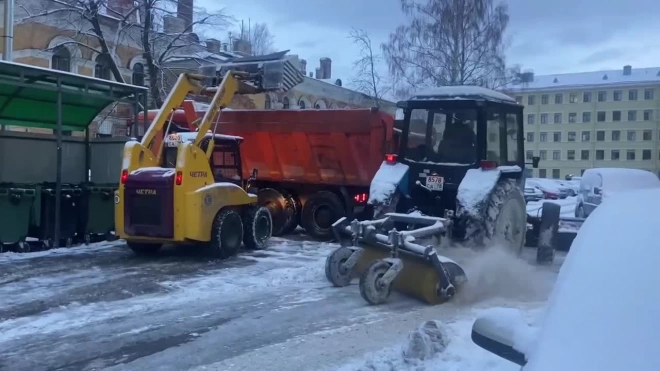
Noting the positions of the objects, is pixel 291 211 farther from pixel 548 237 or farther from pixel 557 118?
pixel 557 118

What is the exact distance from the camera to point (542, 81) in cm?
9150

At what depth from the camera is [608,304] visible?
2.64 metres

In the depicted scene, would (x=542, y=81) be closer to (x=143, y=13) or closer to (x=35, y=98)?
(x=143, y=13)

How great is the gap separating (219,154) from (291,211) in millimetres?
3454

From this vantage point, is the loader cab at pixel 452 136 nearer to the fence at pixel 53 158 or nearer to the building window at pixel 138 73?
the fence at pixel 53 158

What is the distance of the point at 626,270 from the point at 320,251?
10350mm

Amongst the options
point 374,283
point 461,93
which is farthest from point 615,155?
point 374,283

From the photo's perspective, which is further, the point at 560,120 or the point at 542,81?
the point at 542,81

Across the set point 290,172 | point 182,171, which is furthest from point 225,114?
point 182,171

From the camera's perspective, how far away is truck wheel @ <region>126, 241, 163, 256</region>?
473 inches

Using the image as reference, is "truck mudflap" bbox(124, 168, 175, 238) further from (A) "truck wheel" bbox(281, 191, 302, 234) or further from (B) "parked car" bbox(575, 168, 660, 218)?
(B) "parked car" bbox(575, 168, 660, 218)

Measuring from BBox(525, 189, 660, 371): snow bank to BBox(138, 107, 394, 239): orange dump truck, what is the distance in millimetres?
11219

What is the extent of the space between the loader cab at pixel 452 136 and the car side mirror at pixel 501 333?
22.3 feet

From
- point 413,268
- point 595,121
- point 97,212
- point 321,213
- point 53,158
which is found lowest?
point 413,268
